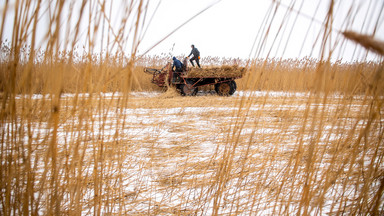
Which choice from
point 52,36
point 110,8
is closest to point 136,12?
point 110,8

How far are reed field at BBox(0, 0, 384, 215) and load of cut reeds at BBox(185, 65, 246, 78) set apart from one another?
10.7ft

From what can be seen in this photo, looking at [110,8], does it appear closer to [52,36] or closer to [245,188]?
[52,36]

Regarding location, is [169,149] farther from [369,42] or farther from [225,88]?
[225,88]

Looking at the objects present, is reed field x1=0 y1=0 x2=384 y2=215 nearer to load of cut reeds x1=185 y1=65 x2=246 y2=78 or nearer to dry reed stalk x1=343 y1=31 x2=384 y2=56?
dry reed stalk x1=343 y1=31 x2=384 y2=56

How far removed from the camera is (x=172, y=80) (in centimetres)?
575

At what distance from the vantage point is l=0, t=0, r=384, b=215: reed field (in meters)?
0.57

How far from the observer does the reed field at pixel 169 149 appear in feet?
1.87

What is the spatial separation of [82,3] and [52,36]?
13 centimetres

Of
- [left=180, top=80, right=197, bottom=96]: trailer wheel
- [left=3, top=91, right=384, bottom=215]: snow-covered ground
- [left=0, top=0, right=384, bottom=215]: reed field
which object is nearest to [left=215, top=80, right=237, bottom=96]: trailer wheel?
[left=180, top=80, right=197, bottom=96]: trailer wheel

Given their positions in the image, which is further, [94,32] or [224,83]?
[224,83]

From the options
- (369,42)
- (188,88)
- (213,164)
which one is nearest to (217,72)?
(188,88)

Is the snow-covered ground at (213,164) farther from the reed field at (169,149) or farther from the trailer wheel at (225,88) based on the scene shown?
the trailer wheel at (225,88)

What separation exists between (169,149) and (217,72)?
4402 millimetres

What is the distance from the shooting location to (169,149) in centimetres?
172
